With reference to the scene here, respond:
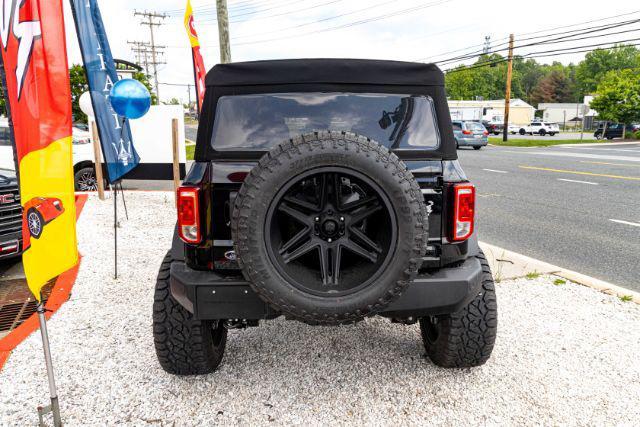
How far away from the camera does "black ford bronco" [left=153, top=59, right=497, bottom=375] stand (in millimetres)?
2150

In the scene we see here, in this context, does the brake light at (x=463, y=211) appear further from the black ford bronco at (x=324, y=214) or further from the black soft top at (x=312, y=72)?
the black soft top at (x=312, y=72)

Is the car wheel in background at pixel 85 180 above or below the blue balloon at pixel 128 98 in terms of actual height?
below

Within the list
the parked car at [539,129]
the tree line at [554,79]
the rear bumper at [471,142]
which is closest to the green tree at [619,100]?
the parked car at [539,129]

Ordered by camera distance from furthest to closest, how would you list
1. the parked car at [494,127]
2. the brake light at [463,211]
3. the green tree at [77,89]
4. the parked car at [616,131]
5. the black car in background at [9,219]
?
1. the parked car at [494,127]
2. the parked car at [616,131]
3. the green tree at [77,89]
4. the black car in background at [9,219]
5. the brake light at [463,211]

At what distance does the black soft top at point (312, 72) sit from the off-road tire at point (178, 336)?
1.25 meters

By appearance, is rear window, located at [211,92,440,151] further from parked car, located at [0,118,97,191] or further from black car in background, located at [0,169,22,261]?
parked car, located at [0,118,97,191]

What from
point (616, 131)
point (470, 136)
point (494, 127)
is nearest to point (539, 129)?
point (494, 127)

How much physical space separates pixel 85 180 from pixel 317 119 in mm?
9696

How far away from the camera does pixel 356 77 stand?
2.67m

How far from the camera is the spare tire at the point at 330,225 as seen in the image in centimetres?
212

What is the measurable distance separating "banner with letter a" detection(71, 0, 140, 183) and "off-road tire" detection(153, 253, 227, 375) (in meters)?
3.69

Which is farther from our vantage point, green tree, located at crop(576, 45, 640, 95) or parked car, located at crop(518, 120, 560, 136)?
green tree, located at crop(576, 45, 640, 95)

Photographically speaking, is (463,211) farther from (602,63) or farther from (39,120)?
(602,63)

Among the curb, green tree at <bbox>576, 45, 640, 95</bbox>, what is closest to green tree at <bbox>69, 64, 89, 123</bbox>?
the curb
